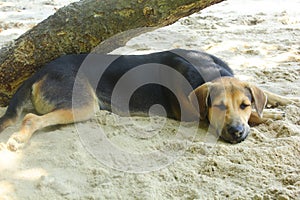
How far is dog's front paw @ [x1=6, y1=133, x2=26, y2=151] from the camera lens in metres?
3.65

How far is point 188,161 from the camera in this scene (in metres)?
3.51

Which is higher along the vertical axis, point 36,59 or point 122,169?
point 36,59

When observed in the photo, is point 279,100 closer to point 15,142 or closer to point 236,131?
point 236,131

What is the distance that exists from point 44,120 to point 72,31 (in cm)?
111

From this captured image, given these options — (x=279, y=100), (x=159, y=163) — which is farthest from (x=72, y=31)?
(x=279, y=100)

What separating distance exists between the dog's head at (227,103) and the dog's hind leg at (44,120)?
109 cm

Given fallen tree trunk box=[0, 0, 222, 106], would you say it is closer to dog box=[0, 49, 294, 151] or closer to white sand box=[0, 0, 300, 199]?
dog box=[0, 49, 294, 151]

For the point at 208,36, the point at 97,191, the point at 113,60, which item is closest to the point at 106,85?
the point at 113,60

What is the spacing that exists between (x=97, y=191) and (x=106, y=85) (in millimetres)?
1751

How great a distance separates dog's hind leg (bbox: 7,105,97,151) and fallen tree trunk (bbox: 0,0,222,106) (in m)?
0.78

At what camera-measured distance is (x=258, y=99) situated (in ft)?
13.9

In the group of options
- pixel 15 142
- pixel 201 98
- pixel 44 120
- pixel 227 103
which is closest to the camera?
pixel 15 142

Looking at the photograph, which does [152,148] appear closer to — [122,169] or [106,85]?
[122,169]

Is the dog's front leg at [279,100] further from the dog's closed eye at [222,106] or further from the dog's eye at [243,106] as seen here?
the dog's closed eye at [222,106]
